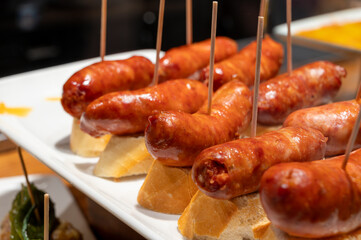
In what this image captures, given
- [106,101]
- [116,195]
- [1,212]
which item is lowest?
[1,212]

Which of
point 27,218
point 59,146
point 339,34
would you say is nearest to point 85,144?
point 59,146

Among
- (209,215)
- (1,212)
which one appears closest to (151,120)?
(209,215)

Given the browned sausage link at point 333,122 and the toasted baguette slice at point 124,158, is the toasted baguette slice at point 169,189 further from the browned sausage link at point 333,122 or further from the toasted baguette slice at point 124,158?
the browned sausage link at point 333,122

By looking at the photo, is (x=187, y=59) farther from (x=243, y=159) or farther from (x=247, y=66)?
(x=243, y=159)

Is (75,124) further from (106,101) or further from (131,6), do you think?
(131,6)

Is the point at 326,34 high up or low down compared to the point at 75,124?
up

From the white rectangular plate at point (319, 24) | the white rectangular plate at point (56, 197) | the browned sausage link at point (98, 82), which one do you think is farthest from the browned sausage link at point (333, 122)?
the white rectangular plate at point (319, 24)

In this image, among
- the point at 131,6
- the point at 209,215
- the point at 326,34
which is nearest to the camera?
the point at 209,215
